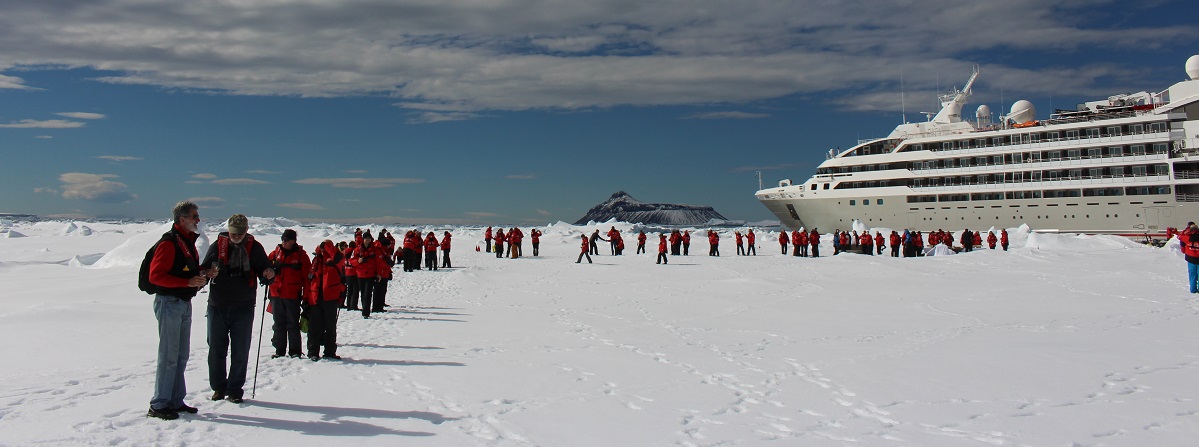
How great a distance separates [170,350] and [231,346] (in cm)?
59

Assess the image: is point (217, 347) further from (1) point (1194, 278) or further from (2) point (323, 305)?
(1) point (1194, 278)

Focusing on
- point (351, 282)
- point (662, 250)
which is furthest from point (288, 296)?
point (662, 250)

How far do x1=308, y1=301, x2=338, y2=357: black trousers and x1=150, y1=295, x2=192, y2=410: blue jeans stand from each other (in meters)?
2.55

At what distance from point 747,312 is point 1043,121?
1808 inches

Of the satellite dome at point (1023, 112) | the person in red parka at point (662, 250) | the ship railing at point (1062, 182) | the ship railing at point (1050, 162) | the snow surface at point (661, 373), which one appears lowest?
the snow surface at point (661, 373)

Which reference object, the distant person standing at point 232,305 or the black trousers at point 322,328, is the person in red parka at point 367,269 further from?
the distant person standing at point 232,305

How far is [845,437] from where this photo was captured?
470 cm

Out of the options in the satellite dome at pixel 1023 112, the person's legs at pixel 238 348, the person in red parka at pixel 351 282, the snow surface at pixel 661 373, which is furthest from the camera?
the satellite dome at pixel 1023 112

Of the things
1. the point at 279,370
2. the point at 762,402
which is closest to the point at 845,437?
the point at 762,402

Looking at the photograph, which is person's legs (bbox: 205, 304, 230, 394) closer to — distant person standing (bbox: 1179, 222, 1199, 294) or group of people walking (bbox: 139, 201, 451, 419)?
group of people walking (bbox: 139, 201, 451, 419)

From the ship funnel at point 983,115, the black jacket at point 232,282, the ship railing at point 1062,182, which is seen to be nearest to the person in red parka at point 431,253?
the black jacket at point 232,282

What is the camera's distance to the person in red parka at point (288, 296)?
24.9 ft

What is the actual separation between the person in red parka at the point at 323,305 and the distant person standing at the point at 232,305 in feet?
6.50

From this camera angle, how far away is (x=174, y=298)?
489cm
